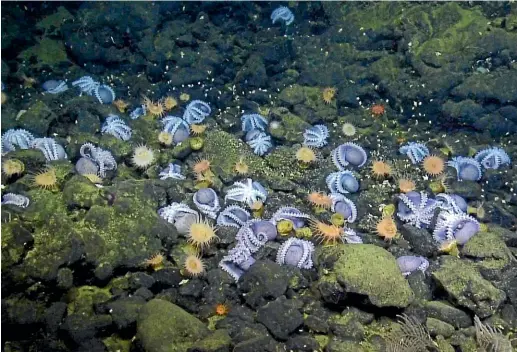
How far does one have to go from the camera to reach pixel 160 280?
4074 mm

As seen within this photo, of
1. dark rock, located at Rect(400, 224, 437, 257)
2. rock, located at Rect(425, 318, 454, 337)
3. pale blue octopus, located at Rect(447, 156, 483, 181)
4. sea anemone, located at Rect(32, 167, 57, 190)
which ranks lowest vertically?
pale blue octopus, located at Rect(447, 156, 483, 181)

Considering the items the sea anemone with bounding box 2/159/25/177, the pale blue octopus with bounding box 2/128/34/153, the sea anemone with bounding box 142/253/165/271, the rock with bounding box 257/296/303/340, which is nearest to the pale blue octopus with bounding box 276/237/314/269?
the rock with bounding box 257/296/303/340

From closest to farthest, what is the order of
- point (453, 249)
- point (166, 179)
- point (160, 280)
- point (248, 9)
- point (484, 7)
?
point (160, 280), point (453, 249), point (166, 179), point (484, 7), point (248, 9)

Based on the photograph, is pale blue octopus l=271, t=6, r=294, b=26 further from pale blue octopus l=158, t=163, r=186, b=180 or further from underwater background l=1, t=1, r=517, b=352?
pale blue octopus l=158, t=163, r=186, b=180

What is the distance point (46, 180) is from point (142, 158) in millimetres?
1192

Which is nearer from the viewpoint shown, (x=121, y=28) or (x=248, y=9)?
(x=121, y=28)

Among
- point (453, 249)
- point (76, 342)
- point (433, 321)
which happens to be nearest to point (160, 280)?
point (76, 342)

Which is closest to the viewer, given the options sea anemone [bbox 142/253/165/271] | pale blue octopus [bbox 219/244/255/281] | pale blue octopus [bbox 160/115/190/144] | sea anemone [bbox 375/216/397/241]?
sea anemone [bbox 142/253/165/271]

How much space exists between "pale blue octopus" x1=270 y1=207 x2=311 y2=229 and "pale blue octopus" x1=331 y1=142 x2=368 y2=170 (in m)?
1.16

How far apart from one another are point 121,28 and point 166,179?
316 centimetres

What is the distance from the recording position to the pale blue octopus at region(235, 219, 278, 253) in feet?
14.7

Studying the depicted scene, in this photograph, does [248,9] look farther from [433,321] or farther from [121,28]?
[433,321]

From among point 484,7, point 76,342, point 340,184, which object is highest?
point 484,7

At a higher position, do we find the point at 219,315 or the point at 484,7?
the point at 484,7
